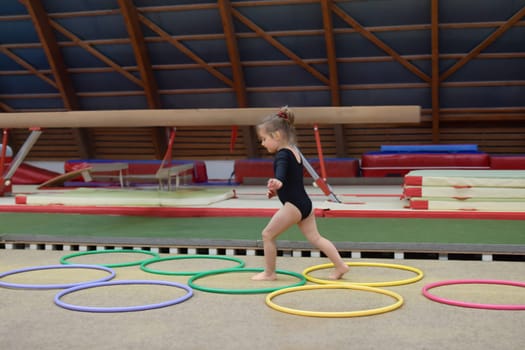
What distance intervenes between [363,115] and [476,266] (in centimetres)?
372

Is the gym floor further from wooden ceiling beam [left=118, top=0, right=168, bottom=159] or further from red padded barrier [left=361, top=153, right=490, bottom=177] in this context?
wooden ceiling beam [left=118, top=0, right=168, bottom=159]

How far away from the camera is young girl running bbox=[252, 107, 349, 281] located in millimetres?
4102

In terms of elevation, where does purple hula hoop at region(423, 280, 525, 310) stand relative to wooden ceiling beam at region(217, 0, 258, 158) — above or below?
below

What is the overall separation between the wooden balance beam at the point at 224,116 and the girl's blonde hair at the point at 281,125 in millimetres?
3843

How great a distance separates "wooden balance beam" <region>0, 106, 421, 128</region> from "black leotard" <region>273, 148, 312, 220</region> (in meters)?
3.93

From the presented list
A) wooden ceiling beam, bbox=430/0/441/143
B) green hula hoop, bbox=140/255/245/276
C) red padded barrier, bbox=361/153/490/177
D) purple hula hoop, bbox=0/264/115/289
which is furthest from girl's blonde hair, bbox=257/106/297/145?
wooden ceiling beam, bbox=430/0/441/143

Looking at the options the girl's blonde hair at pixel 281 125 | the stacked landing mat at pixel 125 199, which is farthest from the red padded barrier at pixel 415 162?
the girl's blonde hair at pixel 281 125

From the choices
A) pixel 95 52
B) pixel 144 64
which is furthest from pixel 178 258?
pixel 95 52

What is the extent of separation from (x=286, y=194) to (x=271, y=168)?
9683mm

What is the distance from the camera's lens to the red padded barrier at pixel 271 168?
1341 cm

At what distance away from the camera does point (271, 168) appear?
45.3 feet

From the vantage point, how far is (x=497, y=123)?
14328 mm

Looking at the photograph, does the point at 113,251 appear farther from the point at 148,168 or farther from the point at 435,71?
the point at 435,71

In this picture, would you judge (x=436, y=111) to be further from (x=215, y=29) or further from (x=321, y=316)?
(x=321, y=316)
